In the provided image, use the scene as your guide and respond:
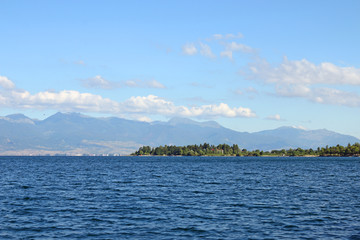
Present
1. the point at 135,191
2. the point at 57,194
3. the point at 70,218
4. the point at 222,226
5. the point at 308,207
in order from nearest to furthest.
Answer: the point at 222,226 → the point at 70,218 → the point at 308,207 → the point at 57,194 → the point at 135,191

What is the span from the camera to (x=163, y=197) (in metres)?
65.1

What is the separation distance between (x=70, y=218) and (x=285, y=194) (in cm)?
3881

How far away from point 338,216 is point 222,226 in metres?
16.2

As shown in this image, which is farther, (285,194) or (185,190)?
(185,190)

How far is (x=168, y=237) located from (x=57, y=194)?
36550mm

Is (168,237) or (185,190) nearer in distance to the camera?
(168,237)

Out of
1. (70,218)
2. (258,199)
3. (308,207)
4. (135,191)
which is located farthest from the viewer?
(135,191)

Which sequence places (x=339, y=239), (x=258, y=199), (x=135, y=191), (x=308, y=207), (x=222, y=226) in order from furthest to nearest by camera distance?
(x=135, y=191), (x=258, y=199), (x=308, y=207), (x=222, y=226), (x=339, y=239)

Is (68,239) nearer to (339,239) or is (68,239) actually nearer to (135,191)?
(339,239)

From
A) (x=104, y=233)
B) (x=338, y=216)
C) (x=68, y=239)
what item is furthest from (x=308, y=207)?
(x=68, y=239)

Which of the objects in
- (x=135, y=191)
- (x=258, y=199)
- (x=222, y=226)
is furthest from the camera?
(x=135, y=191)

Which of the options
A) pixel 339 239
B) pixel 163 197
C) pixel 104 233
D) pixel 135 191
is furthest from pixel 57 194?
pixel 339 239

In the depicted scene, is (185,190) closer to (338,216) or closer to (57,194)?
(57,194)

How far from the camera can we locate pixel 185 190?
247 ft
